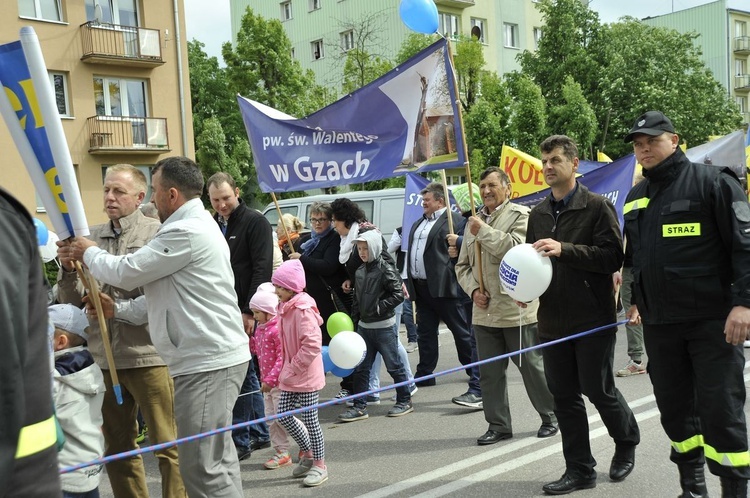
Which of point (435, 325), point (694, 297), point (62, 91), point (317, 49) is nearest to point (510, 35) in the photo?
point (317, 49)

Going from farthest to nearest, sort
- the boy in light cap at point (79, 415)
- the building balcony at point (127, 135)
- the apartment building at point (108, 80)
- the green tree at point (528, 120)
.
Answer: the green tree at point (528, 120) → the building balcony at point (127, 135) → the apartment building at point (108, 80) → the boy in light cap at point (79, 415)

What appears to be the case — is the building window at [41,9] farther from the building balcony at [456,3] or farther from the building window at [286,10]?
the building window at [286,10]

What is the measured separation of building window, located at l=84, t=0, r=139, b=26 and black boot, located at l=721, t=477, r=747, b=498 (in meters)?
25.9

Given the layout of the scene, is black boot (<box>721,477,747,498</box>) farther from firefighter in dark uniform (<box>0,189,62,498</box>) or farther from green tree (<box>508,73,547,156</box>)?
green tree (<box>508,73,547,156</box>)

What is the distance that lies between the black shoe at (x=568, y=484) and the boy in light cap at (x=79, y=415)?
259cm

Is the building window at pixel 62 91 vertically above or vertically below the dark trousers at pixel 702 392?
above

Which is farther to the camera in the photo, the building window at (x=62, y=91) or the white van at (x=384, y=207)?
the building window at (x=62, y=91)

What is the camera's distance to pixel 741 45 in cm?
5628

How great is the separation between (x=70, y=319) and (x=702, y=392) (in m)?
3.44

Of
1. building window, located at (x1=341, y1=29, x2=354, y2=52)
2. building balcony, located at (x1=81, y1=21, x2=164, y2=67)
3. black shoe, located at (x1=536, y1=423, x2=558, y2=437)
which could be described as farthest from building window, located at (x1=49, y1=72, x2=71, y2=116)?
black shoe, located at (x1=536, y1=423, x2=558, y2=437)

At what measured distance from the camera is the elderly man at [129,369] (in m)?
4.41

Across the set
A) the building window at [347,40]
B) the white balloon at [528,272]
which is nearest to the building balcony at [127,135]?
the building window at [347,40]

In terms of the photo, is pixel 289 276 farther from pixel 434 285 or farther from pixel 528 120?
pixel 528 120

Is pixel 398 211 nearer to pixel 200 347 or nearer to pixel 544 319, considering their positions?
pixel 544 319
